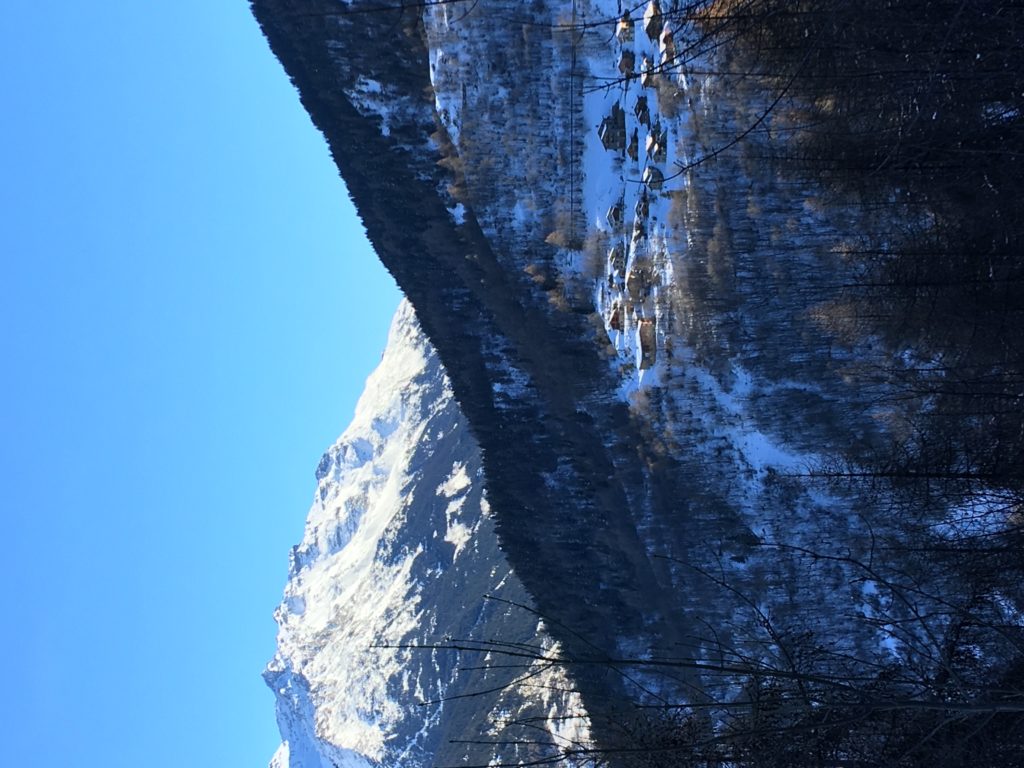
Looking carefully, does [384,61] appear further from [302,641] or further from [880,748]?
[302,641]


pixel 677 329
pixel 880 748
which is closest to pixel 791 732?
pixel 880 748

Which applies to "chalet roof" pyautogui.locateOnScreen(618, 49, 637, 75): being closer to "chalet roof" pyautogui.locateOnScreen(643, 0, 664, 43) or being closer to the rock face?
the rock face

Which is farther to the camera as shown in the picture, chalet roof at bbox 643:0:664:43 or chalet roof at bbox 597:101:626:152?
chalet roof at bbox 597:101:626:152

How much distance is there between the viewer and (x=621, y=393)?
2573 cm

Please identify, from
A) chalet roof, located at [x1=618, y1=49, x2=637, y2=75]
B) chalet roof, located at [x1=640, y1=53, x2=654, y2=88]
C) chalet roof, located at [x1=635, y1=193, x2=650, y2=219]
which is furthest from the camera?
chalet roof, located at [x1=635, y1=193, x2=650, y2=219]

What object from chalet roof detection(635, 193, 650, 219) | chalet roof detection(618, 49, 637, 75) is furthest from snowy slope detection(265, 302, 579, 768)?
chalet roof detection(618, 49, 637, 75)

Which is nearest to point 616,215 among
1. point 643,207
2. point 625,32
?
point 643,207

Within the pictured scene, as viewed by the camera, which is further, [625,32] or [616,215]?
[616,215]

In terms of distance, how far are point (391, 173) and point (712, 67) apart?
1428 cm

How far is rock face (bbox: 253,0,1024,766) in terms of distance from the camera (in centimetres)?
1531

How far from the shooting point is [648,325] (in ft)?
77.7

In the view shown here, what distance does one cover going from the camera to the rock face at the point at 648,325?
15.3m

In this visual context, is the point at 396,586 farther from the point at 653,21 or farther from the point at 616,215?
the point at 653,21

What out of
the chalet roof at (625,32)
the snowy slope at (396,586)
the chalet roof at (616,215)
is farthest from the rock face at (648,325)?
the snowy slope at (396,586)
